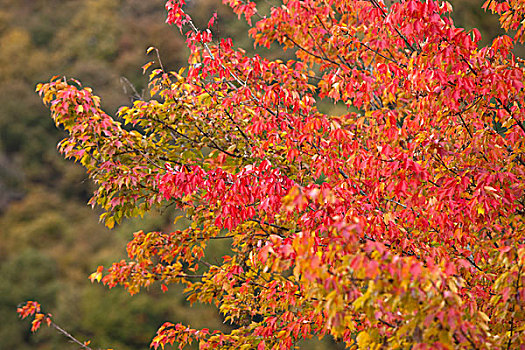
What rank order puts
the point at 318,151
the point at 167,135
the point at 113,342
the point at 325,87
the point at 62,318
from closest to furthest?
the point at 318,151
the point at 167,135
the point at 325,87
the point at 113,342
the point at 62,318


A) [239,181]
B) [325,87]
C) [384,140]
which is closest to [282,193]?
[239,181]

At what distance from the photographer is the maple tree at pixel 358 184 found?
2.07 m

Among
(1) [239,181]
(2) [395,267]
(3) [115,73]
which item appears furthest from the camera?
(3) [115,73]

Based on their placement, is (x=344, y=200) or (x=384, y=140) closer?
(x=344, y=200)

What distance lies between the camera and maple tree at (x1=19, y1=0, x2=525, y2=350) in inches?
81.4

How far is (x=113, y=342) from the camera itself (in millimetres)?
12172

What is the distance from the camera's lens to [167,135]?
14.7ft

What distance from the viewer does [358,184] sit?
3994 mm

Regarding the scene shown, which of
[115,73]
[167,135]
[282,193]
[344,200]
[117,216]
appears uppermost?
[115,73]

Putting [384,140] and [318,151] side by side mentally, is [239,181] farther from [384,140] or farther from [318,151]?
[384,140]

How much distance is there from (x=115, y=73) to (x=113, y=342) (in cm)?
1699

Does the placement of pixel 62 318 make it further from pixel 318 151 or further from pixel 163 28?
pixel 163 28

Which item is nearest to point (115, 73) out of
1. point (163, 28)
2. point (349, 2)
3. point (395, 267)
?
point (163, 28)

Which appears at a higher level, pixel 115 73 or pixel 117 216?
pixel 115 73
